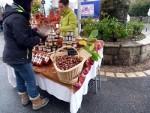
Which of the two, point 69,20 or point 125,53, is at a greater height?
point 69,20

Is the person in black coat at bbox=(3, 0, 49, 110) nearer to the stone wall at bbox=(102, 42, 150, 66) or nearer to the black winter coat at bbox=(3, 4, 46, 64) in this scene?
the black winter coat at bbox=(3, 4, 46, 64)

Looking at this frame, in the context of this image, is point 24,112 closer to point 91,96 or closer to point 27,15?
point 91,96

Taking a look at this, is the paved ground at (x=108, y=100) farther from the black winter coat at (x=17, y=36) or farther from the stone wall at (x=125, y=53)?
the black winter coat at (x=17, y=36)

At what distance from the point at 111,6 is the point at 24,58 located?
3.51 m

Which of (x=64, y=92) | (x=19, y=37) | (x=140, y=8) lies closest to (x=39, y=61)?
(x=19, y=37)

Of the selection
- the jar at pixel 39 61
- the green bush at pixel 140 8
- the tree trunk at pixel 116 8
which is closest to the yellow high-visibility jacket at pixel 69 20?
the jar at pixel 39 61

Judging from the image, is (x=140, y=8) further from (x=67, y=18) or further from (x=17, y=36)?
(x=17, y=36)

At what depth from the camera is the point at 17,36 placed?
138cm

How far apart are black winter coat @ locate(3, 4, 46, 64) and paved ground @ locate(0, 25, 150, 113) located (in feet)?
3.30

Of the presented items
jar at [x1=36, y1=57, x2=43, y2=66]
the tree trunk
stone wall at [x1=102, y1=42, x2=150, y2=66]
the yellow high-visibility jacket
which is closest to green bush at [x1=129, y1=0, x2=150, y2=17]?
the tree trunk

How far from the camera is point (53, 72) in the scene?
1.66 meters

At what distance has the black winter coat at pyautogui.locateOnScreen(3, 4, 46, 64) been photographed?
136 centimetres

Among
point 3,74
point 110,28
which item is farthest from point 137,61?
point 3,74

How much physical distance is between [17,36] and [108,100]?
184 cm
